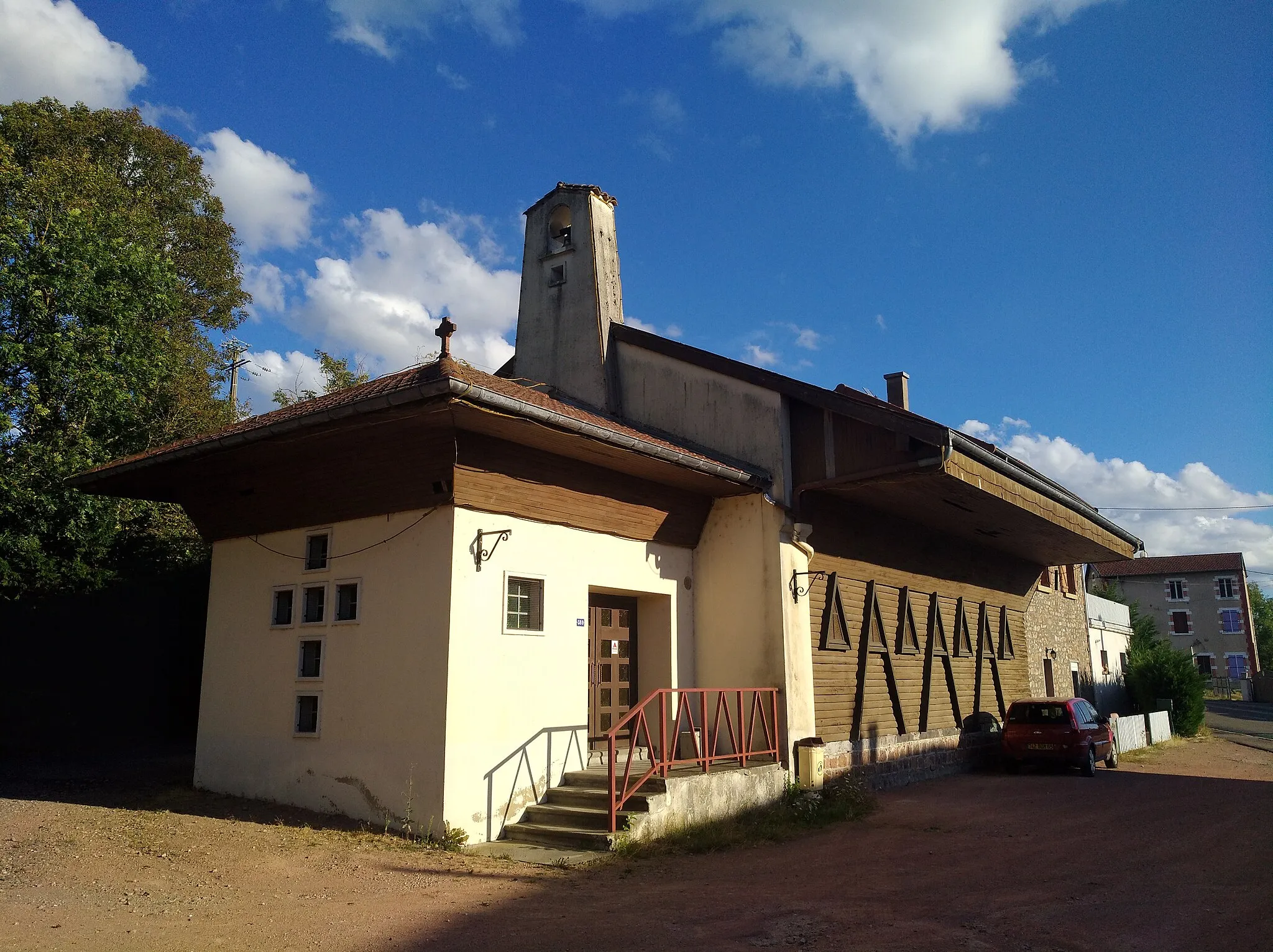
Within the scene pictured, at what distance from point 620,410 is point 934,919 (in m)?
9.23

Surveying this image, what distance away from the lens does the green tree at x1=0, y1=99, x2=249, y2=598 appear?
14.3 metres

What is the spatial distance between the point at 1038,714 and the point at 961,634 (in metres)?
1.93

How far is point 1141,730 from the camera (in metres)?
23.4

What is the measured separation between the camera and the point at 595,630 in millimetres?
11750

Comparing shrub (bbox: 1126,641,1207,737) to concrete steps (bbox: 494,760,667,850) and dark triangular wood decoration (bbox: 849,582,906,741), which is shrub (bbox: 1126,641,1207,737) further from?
concrete steps (bbox: 494,760,667,850)

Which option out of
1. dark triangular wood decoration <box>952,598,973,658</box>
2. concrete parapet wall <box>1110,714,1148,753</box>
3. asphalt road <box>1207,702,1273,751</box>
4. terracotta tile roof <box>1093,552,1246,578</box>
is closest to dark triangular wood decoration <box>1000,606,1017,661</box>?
dark triangular wood decoration <box>952,598,973,658</box>

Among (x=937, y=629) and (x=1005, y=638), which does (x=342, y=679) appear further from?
(x=1005, y=638)

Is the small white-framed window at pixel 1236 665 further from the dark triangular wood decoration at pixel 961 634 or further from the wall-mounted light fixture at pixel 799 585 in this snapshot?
the wall-mounted light fixture at pixel 799 585

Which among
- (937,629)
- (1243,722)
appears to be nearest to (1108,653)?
(1243,722)

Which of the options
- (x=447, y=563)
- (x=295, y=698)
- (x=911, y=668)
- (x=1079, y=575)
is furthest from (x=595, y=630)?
(x=1079, y=575)

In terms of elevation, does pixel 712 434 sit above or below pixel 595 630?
above

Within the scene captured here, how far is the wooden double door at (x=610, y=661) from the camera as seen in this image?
38.0 feet

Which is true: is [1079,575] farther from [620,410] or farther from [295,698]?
[295,698]

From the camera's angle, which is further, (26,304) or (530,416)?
(26,304)
